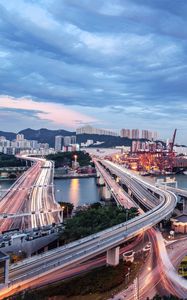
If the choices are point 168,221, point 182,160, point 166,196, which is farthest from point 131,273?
→ point 182,160

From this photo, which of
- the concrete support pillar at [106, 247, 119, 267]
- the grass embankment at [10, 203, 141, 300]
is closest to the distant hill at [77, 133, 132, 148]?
the concrete support pillar at [106, 247, 119, 267]

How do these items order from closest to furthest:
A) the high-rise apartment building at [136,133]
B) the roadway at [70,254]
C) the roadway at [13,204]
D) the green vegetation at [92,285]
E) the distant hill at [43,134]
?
the roadway at [70,254], the green vegetation at [92,285], the roadway at [13,204], the high-rise apartment building at [136,133], the distant hill at [43,134]

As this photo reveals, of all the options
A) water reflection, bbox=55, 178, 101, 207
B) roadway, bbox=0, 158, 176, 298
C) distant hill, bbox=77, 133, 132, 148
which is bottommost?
water reflection, bbox=55, 178, 101, 207

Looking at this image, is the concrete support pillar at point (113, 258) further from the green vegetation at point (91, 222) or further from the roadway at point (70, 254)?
the green vegetation at point (91, 222)

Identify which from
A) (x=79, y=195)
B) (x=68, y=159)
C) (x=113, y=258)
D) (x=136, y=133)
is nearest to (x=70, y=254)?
(x=113, y=258)

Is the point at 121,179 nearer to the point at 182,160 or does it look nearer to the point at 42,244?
the point at 42,244

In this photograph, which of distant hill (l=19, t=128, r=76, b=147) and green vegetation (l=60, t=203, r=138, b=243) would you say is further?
distant hill (l=19, t=128, r=76, b=147)

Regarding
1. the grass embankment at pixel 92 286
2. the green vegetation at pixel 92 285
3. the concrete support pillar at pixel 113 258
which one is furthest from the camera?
the concrete support pillar at pixel 113 258

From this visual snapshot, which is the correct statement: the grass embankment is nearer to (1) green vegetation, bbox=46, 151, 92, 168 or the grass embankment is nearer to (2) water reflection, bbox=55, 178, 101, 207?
(2) water reflection, bbox=55, 178, 101, 207

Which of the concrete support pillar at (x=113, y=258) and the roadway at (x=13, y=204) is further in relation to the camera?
the roadway at (x=13, y=204)

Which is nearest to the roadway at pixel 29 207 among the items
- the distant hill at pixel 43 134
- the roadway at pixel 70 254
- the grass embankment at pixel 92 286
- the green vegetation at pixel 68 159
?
the roadway at pixel 70 254
